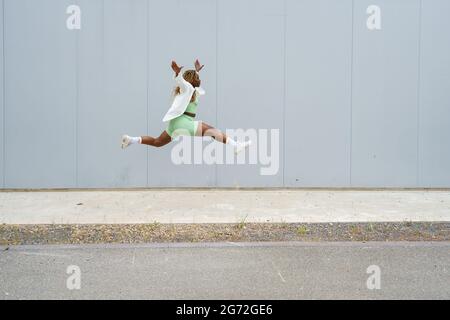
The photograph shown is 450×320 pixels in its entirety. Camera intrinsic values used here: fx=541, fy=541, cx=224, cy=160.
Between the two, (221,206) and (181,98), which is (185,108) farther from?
(221,206)

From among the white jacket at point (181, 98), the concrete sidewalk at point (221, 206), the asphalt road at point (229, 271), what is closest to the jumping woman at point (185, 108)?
the white jacket at point (181, 98)

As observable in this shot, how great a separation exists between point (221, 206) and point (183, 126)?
4.99 ft

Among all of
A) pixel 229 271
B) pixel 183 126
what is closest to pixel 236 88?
pixel 183 126

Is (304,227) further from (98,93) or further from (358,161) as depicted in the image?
(98,93)

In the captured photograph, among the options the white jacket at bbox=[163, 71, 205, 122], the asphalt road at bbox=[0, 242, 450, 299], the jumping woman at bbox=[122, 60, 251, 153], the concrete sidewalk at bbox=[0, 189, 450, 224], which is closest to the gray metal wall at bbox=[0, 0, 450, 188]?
the concrete sidewalk at bbox=[0, 189, 450, 224]

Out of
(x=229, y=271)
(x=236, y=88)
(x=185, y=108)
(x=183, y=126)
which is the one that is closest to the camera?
(x=229, y=271)

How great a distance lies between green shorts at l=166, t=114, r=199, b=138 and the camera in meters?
8.24

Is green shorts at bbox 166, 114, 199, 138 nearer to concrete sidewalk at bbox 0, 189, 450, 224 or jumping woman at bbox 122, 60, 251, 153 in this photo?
jumping woman at bbox 122, 60, 251, 153

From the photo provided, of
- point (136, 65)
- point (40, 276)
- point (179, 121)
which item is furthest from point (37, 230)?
point (136, 65)

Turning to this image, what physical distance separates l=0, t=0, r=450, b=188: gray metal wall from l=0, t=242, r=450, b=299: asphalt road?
392cm

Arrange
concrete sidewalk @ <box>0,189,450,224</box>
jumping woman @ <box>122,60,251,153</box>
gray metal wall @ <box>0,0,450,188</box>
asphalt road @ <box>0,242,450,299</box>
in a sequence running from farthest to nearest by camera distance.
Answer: gray metal wall @ <box>0,0,450,188</box> → jumping woman @ <box>122,60,251,153</box> → concrete sidewalk @ <box>0,189,450,224</box> → asphalt road @ <box>0,242,450,299</box>

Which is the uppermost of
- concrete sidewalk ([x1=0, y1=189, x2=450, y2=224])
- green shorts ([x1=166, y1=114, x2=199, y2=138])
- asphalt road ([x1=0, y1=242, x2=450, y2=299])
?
green shorts ([x1=166, y1=114, x2=199, y2=138])

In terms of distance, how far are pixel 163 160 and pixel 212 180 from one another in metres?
1.01

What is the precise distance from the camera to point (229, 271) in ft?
18.3
